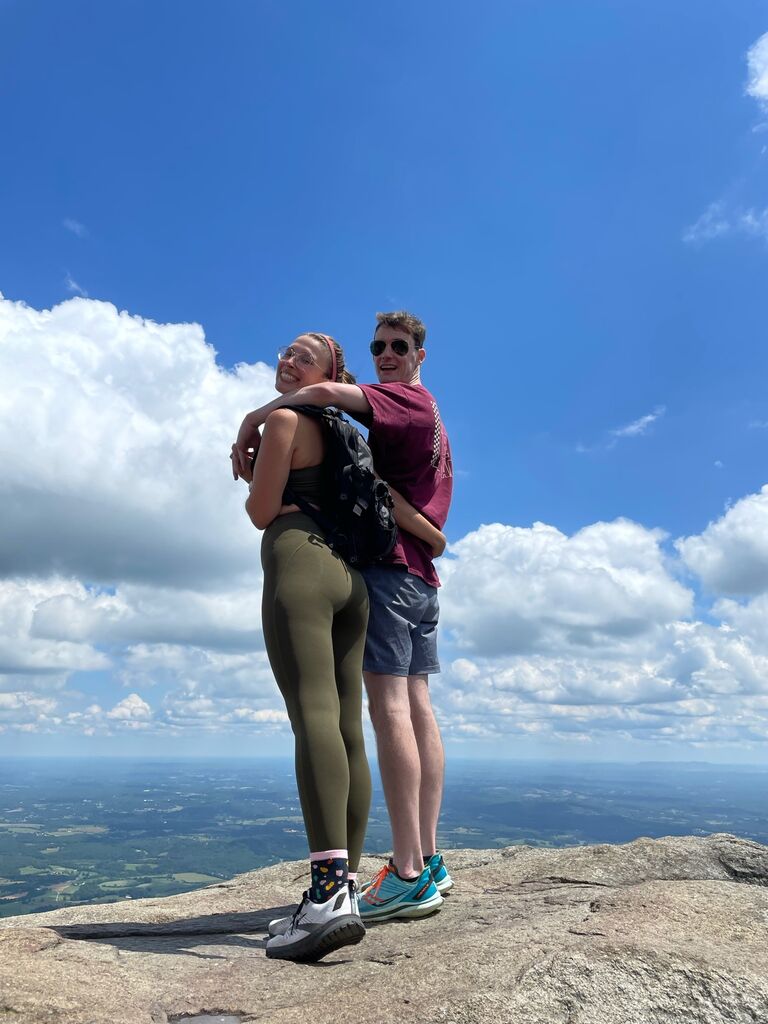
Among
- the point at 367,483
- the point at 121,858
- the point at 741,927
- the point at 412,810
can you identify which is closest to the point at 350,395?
the point at 367,483

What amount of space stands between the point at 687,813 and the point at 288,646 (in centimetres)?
20803

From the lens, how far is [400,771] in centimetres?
386

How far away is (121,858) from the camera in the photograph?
103 metres

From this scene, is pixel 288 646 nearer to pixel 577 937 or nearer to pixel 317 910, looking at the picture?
pixel 317 910

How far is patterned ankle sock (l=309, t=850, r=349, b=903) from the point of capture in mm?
3125

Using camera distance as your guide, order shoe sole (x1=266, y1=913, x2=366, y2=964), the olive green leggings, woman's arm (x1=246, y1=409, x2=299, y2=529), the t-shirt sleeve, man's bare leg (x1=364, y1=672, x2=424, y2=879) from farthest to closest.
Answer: the t-shirt sleeve < man's bare leg (x1=364, y1=672, x2=424, y2=879) < woman's arm (x1=246, y1=409, x2=299, y2=529) < the olive green leggings < shoe sole (x1=266, y1=913, x2=366, y2=964)

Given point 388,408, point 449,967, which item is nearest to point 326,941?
point 449,967

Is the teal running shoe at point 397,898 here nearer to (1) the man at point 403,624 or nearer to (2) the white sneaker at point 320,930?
(1) the man at point 403,624

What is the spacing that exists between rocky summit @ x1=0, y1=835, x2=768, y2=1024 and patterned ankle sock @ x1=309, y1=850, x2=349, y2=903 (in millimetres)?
282

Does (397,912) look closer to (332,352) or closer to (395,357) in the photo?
(332,352)

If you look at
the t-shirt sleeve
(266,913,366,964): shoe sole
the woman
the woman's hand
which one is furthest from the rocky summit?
the t-shirt sleeve

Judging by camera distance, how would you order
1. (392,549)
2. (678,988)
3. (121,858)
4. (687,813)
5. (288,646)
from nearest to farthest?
(678,988), (288,646), (392,549), (121,858), (687,813)

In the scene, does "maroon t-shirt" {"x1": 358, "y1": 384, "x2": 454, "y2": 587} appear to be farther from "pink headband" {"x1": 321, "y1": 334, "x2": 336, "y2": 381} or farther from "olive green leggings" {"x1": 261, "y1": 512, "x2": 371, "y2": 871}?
"olive green leggings" {"x1": 261, "y1": 512, "x2": 371, "y2": 871}

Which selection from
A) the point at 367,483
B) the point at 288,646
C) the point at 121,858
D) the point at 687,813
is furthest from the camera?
the point at 687,813
